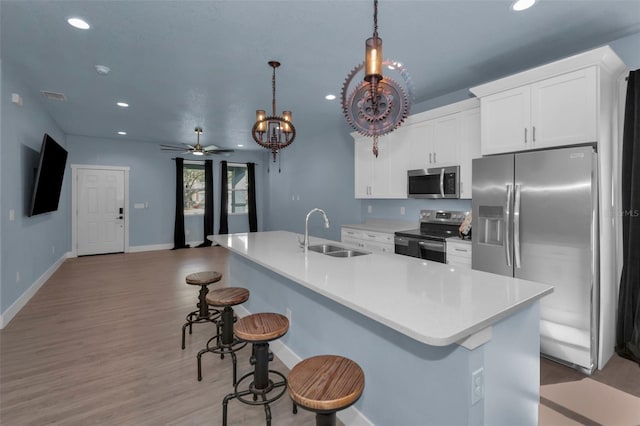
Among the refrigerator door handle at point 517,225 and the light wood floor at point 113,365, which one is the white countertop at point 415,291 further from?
the refrigerator door handle at point 517,225

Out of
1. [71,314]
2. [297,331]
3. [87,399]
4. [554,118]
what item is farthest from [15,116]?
[554,118]

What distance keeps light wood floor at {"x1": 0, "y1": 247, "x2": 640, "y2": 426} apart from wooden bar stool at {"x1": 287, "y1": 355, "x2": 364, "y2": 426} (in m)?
0.72

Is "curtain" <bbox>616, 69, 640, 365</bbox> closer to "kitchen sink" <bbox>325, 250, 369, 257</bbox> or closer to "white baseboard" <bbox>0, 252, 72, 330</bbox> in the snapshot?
"kitchen sink" <bbox>325, 250, 369, 257</bbox>

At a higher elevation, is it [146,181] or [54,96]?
[54,96]

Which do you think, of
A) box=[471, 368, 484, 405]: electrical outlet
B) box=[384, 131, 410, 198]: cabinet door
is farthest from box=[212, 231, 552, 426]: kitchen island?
box=[384, 131, 410, 198]: cabinet door

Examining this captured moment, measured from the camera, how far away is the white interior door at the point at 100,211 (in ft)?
23.2

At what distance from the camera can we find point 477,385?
1.28m

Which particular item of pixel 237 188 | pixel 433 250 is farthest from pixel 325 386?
pixel 237 188

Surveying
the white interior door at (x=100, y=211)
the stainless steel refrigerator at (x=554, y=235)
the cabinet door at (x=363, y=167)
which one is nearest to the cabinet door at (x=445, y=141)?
the stainless steel refrigerator at (x=554, y=235)

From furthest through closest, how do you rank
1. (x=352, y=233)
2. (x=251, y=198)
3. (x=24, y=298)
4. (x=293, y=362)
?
(x=251, y=198), (x=352, y=233), (x=24, y=298), (x=293, y=362)

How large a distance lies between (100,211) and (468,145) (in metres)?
7.76

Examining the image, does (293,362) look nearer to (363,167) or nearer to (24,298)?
(363,167)

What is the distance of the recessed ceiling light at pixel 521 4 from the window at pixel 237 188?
7.83 meters

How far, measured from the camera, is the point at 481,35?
2633 mm
